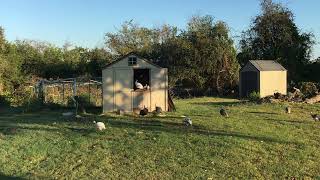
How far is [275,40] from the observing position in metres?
40.4

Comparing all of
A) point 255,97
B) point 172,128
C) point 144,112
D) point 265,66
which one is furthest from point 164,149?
point 265,66

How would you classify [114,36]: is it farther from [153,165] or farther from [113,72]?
[153,165]

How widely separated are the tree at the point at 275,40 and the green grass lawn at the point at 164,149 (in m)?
23.7

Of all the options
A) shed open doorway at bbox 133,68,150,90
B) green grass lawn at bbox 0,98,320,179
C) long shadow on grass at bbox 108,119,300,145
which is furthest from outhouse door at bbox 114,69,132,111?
green grass lawn at bbox 0,98,320,179

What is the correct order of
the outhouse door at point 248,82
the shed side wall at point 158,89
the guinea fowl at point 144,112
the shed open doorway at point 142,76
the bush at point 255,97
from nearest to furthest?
the guinea fowl at point 144,112
the shed side wall at point 158,89
the shed open doorway at point 142,76
the bush at point 255,97
the outhouse door at point 248,82

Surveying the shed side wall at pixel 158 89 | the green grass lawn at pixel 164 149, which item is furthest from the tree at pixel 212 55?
the green grass lawn at pixel 164 149

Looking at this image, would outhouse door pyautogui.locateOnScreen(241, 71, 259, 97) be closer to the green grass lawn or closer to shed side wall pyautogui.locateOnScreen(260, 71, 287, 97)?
shed side wall pyautogui.locateOnScreen(260, 71, 287, 97)

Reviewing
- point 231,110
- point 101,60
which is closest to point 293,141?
point 231,110

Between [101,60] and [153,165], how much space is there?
29567 millimetres

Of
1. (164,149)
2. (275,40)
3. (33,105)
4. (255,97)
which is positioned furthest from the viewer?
(275,40)

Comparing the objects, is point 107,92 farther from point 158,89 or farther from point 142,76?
point 142,76

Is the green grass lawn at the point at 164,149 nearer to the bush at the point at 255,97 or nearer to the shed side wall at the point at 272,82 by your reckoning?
the bush at the point at 255,97

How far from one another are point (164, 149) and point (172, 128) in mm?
3030

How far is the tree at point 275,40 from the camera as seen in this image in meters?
39.3
